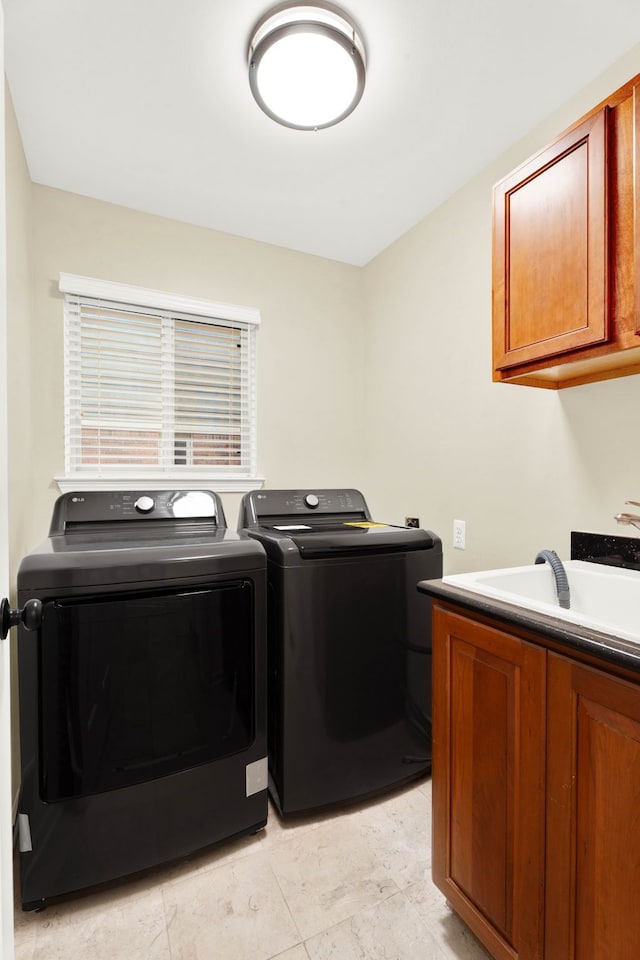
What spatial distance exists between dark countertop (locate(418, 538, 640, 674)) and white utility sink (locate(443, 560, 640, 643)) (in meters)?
0.06

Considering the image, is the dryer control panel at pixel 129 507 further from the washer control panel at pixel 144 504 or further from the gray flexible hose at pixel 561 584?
the gray flexible hose at pixel 561 584

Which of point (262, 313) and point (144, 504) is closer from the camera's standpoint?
point (144, 504)

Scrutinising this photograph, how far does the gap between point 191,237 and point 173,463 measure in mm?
1212

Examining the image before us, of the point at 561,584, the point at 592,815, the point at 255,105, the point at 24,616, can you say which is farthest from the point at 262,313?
the point at 592,815

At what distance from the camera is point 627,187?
48.9 inches

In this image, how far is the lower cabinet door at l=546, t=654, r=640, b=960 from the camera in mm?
837

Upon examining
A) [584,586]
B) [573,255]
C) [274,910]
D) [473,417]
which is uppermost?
[573,255]

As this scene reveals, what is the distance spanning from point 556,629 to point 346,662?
3.10 feet

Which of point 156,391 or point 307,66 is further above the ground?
point 307,66

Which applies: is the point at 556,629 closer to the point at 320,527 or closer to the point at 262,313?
the point at 320,527

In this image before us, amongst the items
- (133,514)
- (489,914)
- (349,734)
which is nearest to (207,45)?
(133,514)

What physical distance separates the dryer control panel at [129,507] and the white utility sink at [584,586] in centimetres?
116

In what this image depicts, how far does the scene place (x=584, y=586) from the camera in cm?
147

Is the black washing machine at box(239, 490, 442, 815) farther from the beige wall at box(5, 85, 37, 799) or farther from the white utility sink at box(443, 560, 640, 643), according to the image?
the beige wall at box(5, 85, 37, 799)
